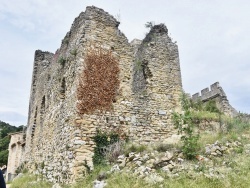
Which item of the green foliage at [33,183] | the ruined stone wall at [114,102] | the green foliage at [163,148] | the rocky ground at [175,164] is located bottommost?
the green foliage at [33,183]

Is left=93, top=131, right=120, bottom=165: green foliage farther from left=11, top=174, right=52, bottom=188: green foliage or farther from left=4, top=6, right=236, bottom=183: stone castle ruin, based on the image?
left=11, top=174, right=52, bottom=188: green foliage

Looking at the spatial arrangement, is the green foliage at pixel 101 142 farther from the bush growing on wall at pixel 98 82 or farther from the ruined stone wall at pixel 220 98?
the ruined stone wall at pixel 220 98

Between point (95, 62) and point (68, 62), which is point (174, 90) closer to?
point (95, 62)

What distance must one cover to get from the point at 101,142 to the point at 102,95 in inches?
63.5

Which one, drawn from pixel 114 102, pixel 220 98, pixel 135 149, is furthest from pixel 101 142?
pixel 220 98

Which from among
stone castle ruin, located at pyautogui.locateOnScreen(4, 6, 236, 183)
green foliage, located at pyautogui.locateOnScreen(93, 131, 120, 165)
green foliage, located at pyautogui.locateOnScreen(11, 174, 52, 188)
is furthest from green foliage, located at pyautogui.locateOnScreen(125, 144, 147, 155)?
green foliage, located at pyautogui.locateOnScreen(11, 174, 52, 188)

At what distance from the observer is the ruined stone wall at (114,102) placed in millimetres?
9812

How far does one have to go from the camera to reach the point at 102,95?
10.4m

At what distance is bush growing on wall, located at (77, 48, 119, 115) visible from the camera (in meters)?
10.1

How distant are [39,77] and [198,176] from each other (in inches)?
483

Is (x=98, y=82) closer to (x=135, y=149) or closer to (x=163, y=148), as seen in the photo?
(x=135, y=149)

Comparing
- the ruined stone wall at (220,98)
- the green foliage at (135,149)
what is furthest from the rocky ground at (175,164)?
the ruined stone wall at (220,98)

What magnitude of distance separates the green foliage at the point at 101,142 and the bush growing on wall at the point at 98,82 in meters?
0.89

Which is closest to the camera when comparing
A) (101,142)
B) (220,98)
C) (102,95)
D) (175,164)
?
(175,164)
